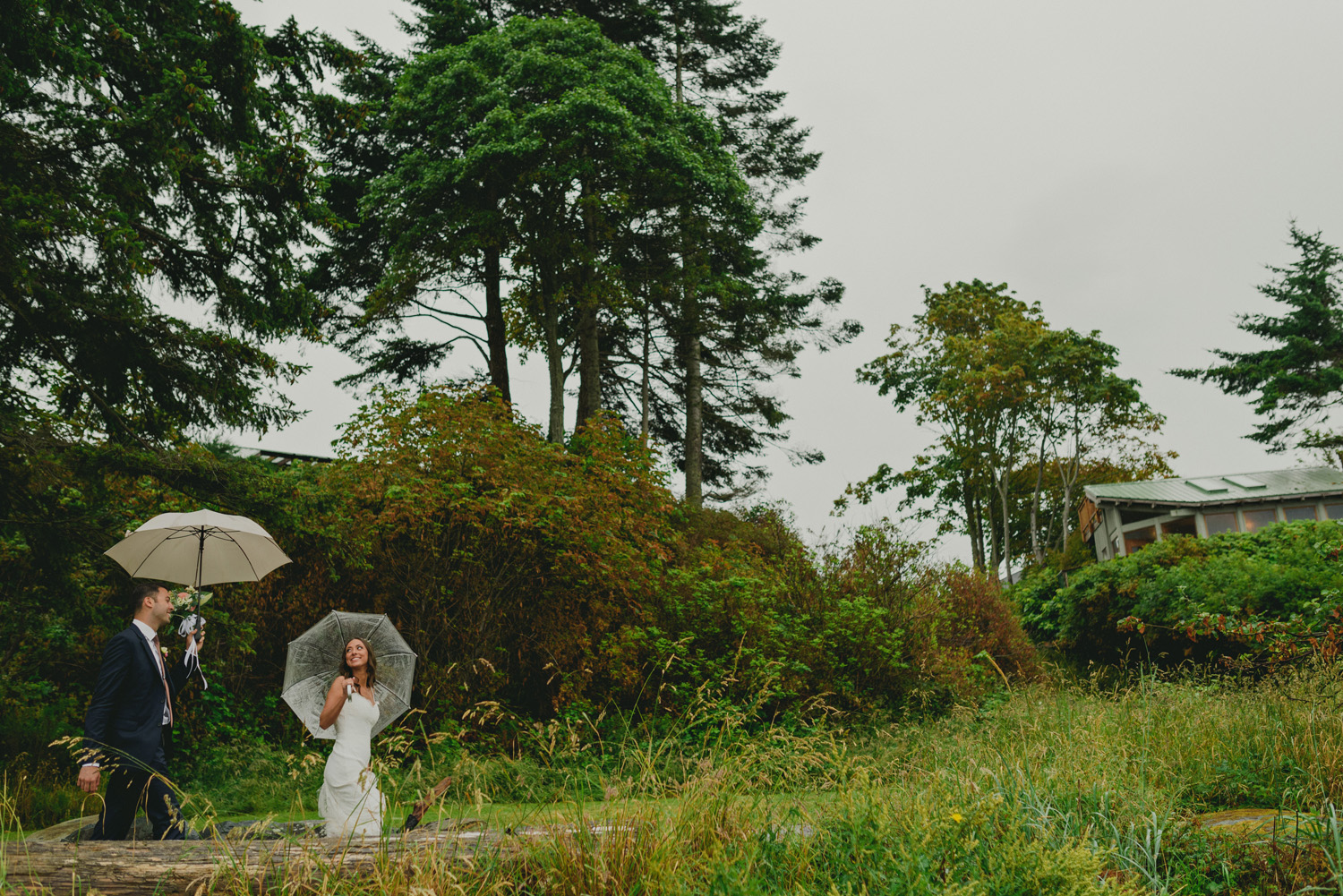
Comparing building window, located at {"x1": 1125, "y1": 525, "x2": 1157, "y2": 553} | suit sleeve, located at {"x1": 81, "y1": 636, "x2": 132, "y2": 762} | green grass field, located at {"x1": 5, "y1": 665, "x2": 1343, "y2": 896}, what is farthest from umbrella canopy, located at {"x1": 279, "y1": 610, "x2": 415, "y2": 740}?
building window, located at {"x1": 1125, "y1": 525, "x2": 1157, "y2": 553}

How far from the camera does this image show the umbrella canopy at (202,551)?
618 cm

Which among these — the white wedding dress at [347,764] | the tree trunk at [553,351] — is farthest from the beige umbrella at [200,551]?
the tree trunk at [553,351]

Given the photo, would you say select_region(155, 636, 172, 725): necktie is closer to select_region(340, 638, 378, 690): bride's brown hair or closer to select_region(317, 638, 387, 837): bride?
select_region(317, 638, 387, 837): bride

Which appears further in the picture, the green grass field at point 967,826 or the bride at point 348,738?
the bride at point 348,738

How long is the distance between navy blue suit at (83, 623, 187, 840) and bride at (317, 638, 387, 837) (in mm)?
854

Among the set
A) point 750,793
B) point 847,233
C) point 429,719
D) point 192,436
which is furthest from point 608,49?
point 750,793

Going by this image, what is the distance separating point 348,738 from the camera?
542cm

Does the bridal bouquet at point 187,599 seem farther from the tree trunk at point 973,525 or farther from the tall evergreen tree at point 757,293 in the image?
the tree trunk at point 973,525

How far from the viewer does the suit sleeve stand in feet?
16.3

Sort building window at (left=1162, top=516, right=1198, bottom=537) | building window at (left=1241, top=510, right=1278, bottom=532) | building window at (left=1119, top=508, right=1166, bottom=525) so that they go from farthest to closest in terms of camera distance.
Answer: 1. building window at (left=1119, top=508, right=1166, bottom=525)
2. building window at (left=1162, top=516, right=1198, bottom=537)
3. building window at (left=1241, top=510, right=1278, bottom=532)

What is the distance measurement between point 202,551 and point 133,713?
1565mm

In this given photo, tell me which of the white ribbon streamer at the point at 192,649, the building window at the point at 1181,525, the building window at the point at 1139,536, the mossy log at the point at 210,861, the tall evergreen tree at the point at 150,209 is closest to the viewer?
the mossy log at the point at 210,861

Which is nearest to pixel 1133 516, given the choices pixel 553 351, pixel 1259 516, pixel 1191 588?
pixel 1259 516

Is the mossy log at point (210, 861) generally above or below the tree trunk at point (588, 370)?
below
